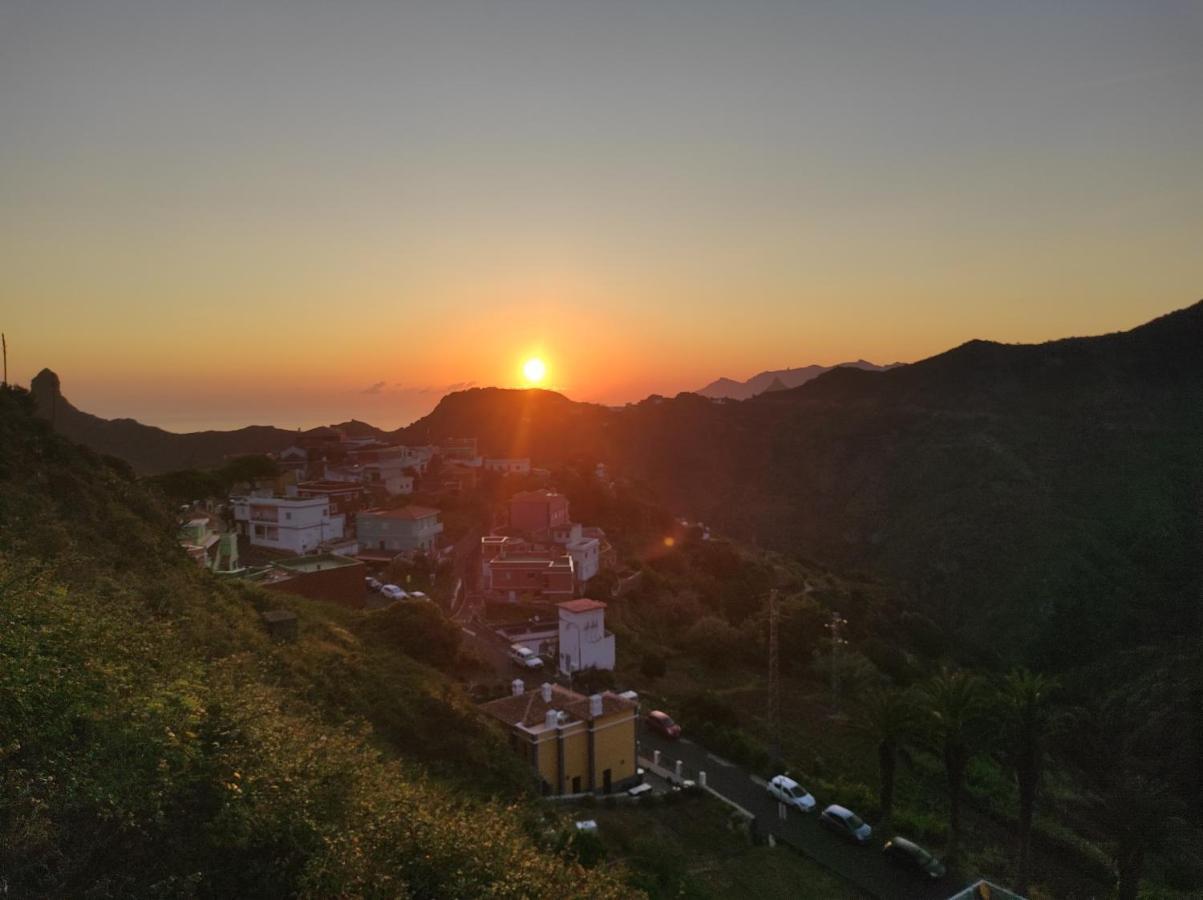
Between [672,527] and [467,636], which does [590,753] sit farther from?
[672,527]

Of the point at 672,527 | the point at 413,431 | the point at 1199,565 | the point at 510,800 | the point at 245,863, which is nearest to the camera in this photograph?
the point at 245,863

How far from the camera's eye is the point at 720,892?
44.9ft

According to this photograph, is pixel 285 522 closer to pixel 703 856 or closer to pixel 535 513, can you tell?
pixel 535 513

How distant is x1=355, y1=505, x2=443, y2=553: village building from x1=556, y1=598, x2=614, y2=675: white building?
438 inches

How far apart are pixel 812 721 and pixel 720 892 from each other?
46.7 ft

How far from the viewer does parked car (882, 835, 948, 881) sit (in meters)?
16.3

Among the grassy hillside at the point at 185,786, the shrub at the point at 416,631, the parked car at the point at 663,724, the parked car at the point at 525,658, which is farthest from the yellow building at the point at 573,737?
the grassy hillside at the point at 185,786

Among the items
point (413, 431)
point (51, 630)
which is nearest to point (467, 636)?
point (51, 630)

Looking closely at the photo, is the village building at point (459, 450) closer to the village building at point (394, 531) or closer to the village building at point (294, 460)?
the village building at point (294, 460)

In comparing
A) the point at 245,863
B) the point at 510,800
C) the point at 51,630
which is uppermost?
the point at 51,630

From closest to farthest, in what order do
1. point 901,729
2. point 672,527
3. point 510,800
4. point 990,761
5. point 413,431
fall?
point 510,800
point 901,729
point 990,761
point 672,527
point 413,431

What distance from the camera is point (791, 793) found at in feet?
62.5

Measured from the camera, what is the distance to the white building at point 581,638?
27.1 metres

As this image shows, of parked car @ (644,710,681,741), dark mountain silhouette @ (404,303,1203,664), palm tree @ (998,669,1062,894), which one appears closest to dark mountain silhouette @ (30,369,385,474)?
dark mountain silhouette @ (404,303,1203,664)
